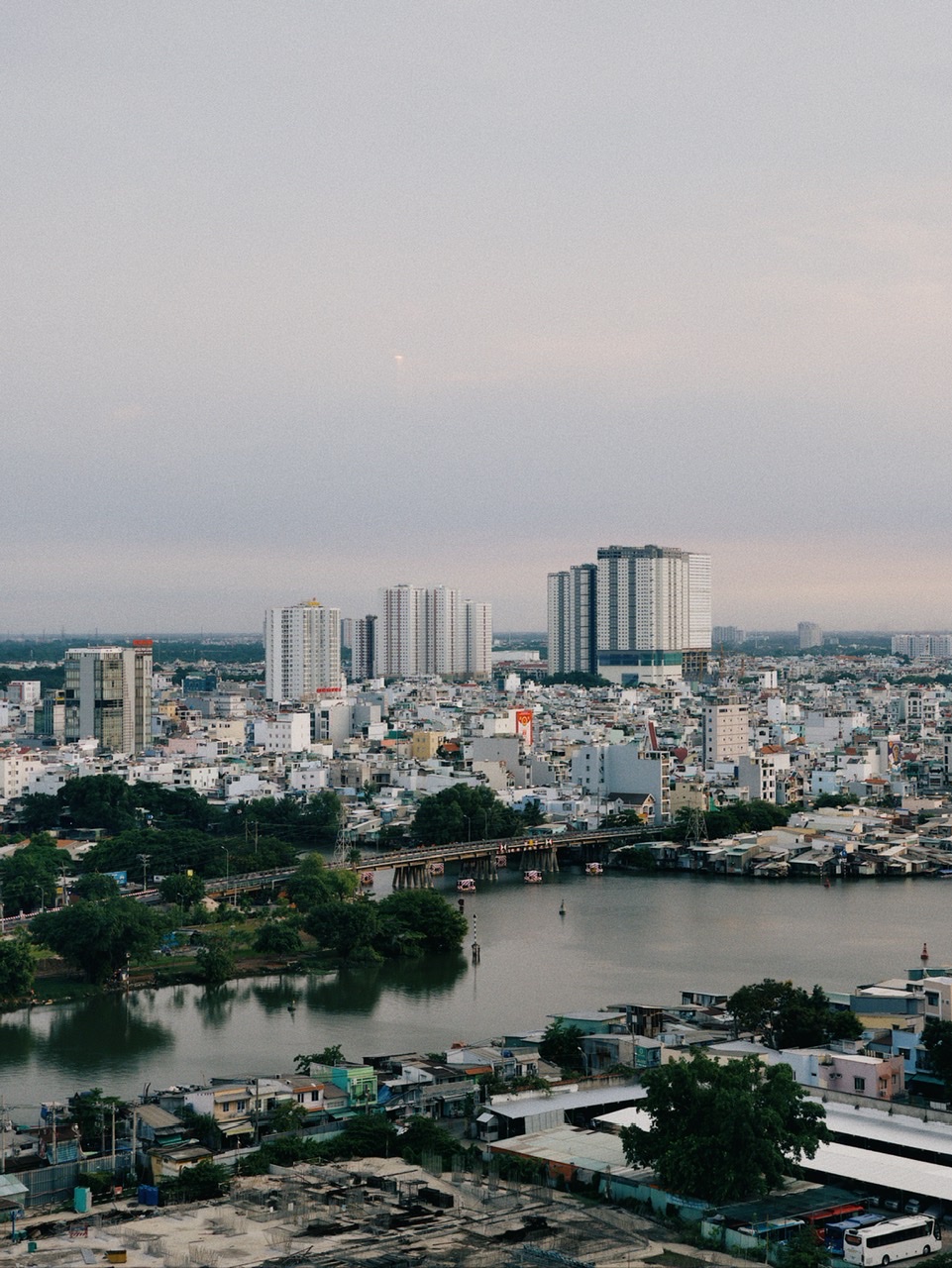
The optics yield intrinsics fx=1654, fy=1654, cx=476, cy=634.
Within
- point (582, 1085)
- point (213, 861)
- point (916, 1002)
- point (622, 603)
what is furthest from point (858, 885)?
point (622, 603)

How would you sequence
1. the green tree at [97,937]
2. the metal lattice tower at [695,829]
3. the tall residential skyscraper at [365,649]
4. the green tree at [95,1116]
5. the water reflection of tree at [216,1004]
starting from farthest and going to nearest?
the tall residential skyscraper at [365,649] < the metal lattice tower at [695,829] < the green tree at [97,937] < the water reflection of tree at [216,1004] < the green tree at [95,1116]

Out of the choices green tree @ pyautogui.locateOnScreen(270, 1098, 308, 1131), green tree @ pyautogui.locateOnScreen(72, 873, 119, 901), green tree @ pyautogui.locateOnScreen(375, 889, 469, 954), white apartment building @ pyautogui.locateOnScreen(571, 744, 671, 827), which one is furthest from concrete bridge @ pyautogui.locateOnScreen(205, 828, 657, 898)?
green tree @ pyautogui.locateOnScreen(270, 1098, 308, 1131)

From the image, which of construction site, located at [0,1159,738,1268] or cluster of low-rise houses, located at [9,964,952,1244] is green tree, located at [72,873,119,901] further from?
construction site, located at [0,1159,738,1268]

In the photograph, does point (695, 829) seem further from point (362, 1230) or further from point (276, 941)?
point (362, 1230)

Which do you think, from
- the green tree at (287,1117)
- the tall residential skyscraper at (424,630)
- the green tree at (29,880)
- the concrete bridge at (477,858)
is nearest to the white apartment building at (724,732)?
the concrete bridge at (477,858)

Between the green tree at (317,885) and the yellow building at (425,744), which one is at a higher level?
the yellow building at (425,744)

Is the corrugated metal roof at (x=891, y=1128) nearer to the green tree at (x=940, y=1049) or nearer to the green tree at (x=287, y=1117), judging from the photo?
the green tree at (x=940, y=1049)
